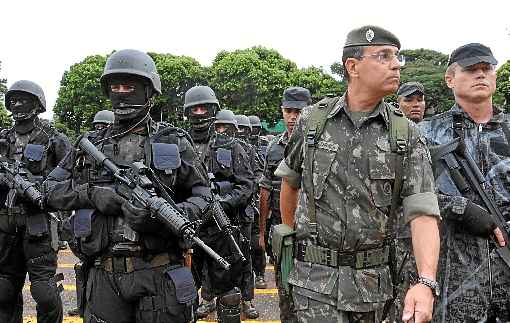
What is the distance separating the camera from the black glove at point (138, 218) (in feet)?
11.2

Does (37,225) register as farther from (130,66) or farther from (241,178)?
(130,66)

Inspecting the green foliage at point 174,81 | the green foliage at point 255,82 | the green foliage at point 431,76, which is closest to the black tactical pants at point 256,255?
the green foliage at point 431,76

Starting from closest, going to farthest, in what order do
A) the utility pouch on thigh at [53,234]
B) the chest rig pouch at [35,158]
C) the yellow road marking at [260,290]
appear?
1. the utility pouch on thigh at [53,234]
2. the chest rig pouch at [35,158]
3. the yellow road marking at [260,290]

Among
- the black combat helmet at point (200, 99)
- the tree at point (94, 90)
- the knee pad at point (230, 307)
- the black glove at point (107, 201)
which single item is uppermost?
the tree at point (94, 90)

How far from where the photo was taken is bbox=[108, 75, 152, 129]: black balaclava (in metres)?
3.80

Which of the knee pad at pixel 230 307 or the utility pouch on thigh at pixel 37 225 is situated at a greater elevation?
the utility pouch on thigh at pixel 37 225

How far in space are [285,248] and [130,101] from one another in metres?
1.40

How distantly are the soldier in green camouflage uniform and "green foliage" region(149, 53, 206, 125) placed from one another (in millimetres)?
39191

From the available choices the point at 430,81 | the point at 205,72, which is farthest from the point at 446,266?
the point at 205,72

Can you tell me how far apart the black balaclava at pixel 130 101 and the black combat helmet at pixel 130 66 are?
53mm

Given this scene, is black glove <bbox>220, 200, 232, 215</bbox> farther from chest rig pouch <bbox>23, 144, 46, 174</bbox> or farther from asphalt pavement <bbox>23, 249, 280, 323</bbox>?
chest rig pouch <bbox>23, 144, 46, 174</bbox>

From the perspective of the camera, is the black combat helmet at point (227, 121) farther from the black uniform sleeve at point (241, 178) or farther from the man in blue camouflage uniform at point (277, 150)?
the black uniform sleeve at point (241, 178)

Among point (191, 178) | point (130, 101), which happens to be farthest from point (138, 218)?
point (130, 101)

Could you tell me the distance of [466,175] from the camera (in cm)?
362
